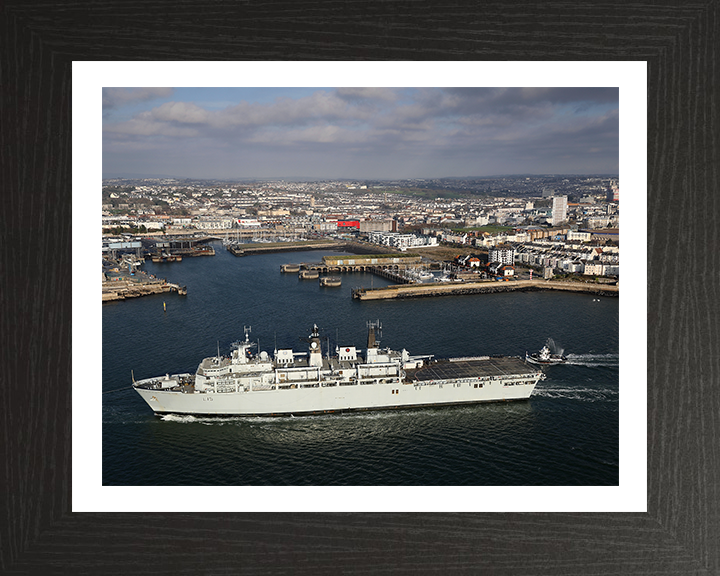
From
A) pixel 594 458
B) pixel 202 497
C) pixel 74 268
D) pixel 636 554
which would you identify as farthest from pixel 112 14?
pixel 594 458

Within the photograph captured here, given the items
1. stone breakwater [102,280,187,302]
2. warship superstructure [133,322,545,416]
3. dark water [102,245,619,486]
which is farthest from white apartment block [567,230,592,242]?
stone breakwater [102,280,187,302]

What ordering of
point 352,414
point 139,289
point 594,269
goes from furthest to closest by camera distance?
point 139,289
point 594,269
point 352,414

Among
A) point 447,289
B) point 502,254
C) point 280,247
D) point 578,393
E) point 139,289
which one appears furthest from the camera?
point 447,289

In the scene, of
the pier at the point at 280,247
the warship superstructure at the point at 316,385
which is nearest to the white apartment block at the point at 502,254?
the pier at the point at 280,247

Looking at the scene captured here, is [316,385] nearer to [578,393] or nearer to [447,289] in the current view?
[578,393]

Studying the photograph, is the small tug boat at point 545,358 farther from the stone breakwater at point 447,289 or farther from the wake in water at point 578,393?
the stone breakwater at point 447,289

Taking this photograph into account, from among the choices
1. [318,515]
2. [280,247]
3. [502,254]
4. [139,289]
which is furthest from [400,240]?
[318,515]

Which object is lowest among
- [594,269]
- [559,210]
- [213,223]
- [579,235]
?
[594,269]

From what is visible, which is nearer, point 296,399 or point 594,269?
point 296,399
